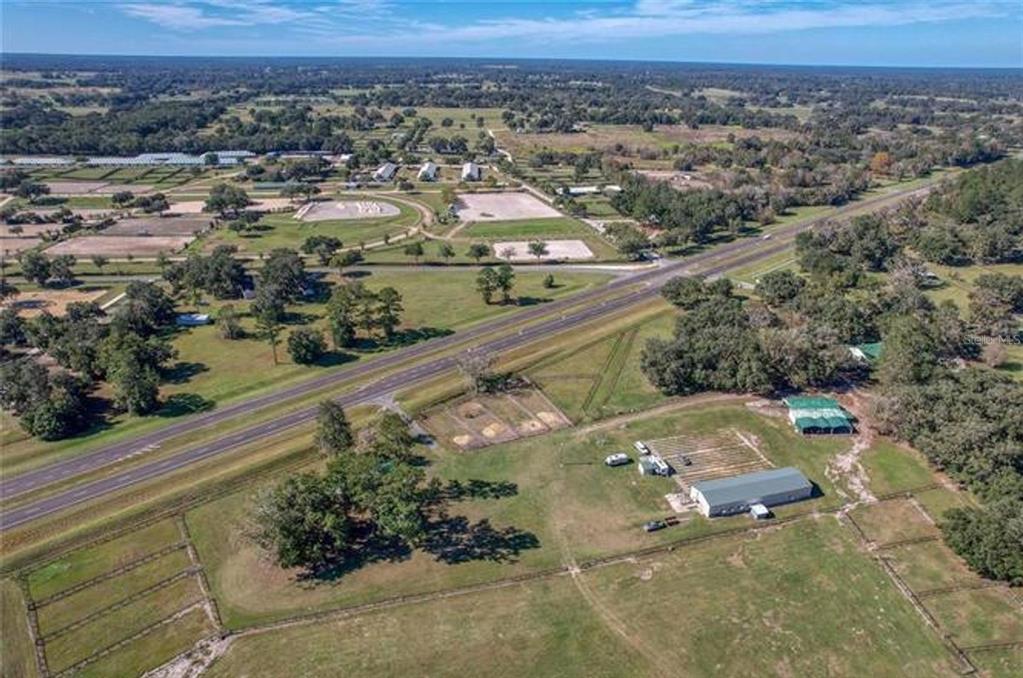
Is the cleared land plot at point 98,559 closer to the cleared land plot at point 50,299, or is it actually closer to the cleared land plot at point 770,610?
the cleared land plot at point 770,610

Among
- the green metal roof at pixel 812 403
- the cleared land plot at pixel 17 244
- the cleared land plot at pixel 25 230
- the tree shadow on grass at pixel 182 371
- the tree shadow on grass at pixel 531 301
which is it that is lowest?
the tree shadow on grass at pixel 182 371

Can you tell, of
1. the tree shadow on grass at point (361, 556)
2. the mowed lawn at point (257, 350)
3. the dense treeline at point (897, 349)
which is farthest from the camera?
the mowed lawn at point (257, 350)

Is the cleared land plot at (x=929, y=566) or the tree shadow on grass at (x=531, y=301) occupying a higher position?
the tree shadow on grass at (x=531, y=301)

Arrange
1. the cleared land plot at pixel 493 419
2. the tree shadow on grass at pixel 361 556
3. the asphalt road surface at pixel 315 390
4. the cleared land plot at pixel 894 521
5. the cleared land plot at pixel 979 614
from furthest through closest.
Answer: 1. the cleared land plot at pixel 493 419
2. the asphalt road surface at pixel 315 390
3. the cleared land plot at pixel 894 521
4. the tree shadow on grass at pixel 361 556
5. the cleared land plot at pixel 979 614

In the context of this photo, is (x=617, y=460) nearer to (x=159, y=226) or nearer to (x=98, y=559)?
(x=98, y=559)

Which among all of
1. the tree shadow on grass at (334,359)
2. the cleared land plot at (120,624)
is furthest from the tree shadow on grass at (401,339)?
the cleared land plot at (120,624)

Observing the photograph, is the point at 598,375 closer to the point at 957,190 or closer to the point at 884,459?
the point at 884,459

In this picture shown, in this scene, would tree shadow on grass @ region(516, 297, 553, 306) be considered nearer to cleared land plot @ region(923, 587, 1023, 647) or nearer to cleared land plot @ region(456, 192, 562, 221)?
cleared land plot @ region(456, 192, 562, 221)
